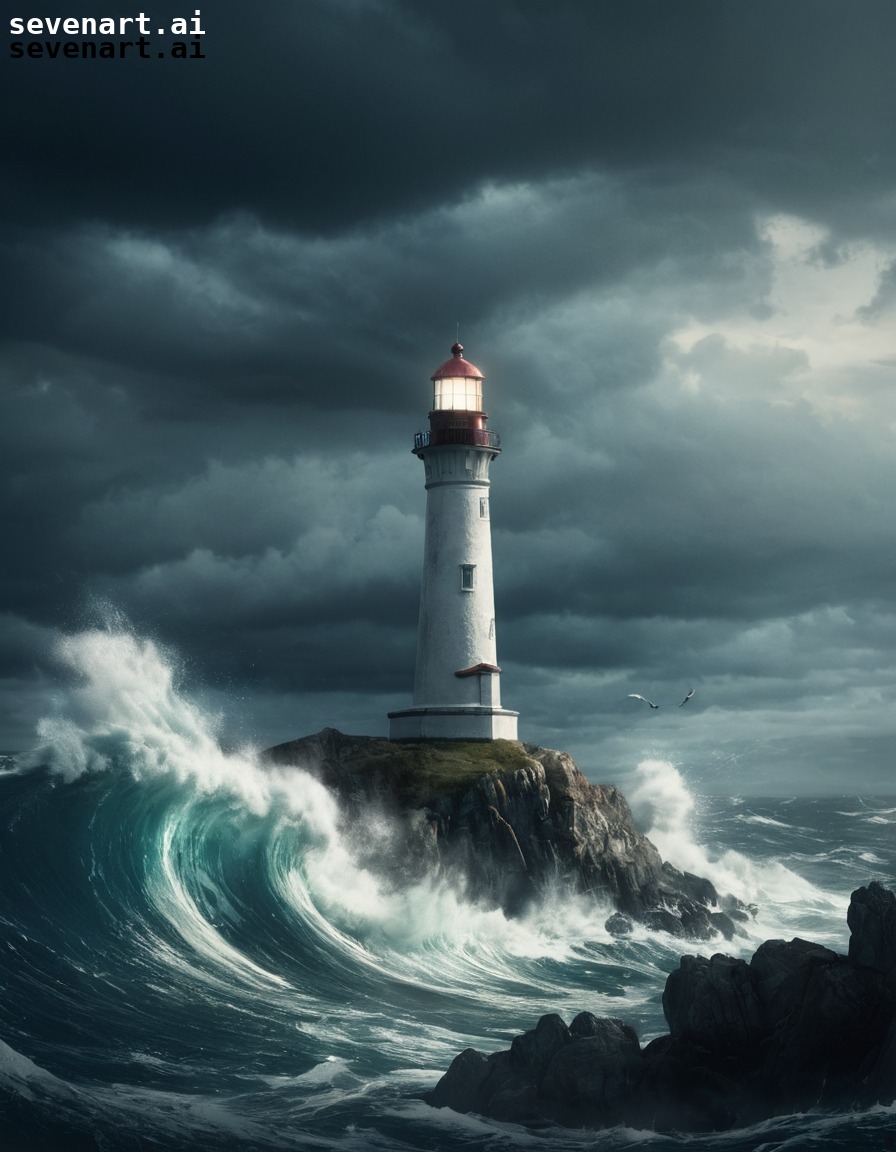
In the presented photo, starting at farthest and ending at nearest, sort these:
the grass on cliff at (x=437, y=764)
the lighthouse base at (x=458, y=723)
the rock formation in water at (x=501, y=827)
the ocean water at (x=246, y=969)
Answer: the lighthouse base at (x=458, y=723)
the grass on cliff at (x=437, y=764)
the rock formation in water at (x=501, y=827)
the ocean water at (x=246, y=969)

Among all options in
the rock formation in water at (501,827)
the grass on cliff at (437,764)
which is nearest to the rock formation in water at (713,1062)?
the rock formation in water at (501,827)

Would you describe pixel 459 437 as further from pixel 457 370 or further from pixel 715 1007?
pixel 715 1007

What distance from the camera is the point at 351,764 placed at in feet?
116

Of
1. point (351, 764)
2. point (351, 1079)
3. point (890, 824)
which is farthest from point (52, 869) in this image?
point (890, 824)

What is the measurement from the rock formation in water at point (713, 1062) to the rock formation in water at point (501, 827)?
14.4 meters

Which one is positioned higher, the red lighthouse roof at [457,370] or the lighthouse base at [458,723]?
the red lighthouse roof at [457,370]

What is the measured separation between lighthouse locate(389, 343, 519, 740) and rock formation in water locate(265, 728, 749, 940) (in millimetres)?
1137

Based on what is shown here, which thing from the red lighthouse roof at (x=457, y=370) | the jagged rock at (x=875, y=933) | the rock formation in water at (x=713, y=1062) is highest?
the red lighthouse roof at (x=457, y=370)

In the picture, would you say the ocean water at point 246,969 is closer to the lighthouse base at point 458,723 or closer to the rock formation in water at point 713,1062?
the rock formation in water at point 713,1062

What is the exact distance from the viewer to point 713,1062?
17.6 meters

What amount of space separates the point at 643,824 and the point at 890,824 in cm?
3390

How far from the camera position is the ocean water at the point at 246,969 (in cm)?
1633

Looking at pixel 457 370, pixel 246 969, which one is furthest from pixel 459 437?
pixel 246 969

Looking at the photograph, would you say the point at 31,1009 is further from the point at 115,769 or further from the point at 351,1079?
the point at 115,769
